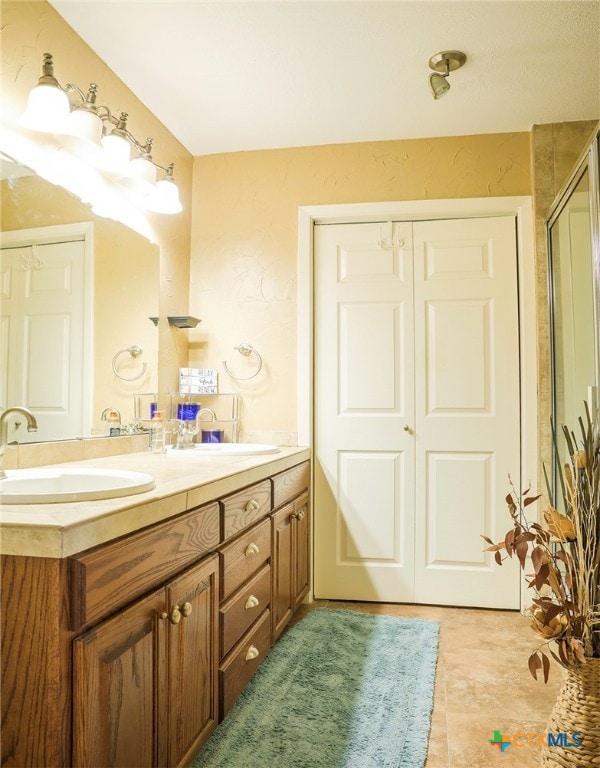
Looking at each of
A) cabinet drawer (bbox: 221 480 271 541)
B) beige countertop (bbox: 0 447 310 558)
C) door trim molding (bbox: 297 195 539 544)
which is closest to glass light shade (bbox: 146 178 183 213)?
door trim molding (bbox: 297 195 539 544)

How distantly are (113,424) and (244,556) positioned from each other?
775 millimetres

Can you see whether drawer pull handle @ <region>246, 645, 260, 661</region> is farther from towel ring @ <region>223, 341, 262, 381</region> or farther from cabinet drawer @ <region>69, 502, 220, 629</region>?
towel ring @ <region>223, 341, 262, 381</region>

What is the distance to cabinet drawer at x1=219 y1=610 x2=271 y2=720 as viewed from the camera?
1541mm

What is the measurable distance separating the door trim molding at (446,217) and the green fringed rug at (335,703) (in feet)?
3.04

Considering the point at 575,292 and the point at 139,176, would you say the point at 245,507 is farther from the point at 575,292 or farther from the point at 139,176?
the point at 575,292

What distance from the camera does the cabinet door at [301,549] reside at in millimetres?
2428

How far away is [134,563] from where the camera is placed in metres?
1.09

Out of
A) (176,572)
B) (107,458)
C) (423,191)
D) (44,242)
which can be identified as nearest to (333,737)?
(176,572)

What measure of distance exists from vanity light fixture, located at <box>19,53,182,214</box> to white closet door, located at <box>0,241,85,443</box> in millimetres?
354

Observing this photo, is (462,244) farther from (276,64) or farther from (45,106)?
(45,106)

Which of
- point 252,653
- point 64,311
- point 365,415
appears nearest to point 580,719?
point 252,653

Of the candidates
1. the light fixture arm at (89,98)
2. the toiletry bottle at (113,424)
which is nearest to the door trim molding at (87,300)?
the toiletry bottle at (113,424)

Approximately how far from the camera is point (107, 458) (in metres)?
2.03

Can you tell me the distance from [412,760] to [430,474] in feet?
4.61
